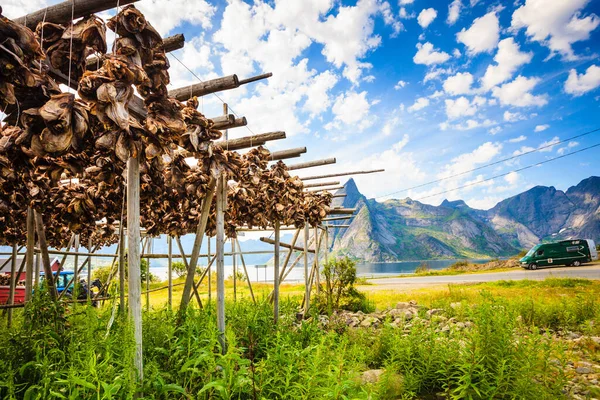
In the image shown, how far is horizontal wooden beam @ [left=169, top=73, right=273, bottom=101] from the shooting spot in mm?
3876

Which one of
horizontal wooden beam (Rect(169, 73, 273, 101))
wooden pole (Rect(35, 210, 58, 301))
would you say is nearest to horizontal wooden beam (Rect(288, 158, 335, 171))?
horizontal wooden beam (Rect(169, 73, 273, 101))

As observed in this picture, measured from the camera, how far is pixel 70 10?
258cm

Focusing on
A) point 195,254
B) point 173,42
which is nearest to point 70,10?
point 173,42

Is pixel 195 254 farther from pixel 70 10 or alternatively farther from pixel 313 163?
pixel 313 163

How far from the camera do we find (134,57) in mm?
2582

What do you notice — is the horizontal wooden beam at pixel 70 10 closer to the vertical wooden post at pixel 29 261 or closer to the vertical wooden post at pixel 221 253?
the vertical wooden post at pixel 221 253

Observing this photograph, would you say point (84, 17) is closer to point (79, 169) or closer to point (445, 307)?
point (79, 169)

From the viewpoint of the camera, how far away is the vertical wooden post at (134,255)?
9.02 feet

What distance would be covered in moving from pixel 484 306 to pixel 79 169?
5.44 meters

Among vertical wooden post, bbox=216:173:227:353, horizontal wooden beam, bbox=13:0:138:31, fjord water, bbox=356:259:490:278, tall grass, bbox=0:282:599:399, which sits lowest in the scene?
fjord water, bbox=356:259:490:278

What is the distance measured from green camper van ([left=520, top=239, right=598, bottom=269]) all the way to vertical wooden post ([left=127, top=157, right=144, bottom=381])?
117 feet

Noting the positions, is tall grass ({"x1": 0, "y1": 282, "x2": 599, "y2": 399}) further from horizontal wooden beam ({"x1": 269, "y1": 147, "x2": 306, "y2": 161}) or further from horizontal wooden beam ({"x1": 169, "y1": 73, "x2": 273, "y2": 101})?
horizontal wooden beam ({"x1": 269, "y1": 147, "x2": 306, "y2": 161})

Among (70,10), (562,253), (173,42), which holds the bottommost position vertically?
(562,253)

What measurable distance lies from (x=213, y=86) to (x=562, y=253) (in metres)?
36.7
